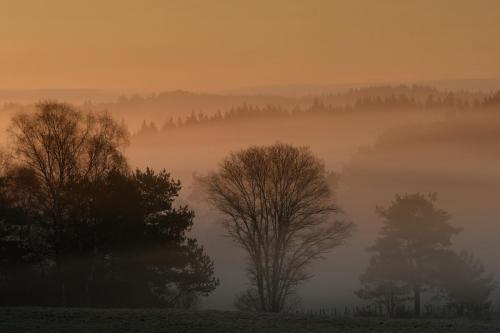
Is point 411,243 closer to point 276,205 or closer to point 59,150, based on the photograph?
point 276,205

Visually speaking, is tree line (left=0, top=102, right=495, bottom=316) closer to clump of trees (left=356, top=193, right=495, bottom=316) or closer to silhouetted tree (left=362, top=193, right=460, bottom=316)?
clump of trees (left=356, top=193, right=495, bottom=316)

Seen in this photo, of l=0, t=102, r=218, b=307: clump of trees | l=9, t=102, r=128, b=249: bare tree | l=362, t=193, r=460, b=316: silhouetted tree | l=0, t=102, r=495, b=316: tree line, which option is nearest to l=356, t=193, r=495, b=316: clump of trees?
l=362, t=193, r=460, b=316: silhouetted tree

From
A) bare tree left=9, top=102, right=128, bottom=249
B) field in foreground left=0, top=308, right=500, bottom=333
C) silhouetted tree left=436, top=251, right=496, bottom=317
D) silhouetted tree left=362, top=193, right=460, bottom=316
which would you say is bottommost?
field in foreground left=0, top=308, right=500, bottom=333

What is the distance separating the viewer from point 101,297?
180ft

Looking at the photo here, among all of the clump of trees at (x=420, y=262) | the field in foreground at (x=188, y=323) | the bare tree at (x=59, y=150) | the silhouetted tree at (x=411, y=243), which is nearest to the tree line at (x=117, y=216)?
the bare tree at (x=59, y=150)

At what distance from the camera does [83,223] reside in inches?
2192

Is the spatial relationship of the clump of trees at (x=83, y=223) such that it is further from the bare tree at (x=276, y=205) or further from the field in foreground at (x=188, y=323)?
the field in foreground at (x=188, y=323)

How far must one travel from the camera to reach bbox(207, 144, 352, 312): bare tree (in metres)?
59.8

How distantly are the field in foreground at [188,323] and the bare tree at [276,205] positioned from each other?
55.6ft

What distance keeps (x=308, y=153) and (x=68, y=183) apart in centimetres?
1580

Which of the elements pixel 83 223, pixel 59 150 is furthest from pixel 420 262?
pixel 59 150

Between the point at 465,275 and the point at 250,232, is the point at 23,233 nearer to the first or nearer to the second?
the point at 250,232

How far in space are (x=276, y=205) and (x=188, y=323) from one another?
73.9ft

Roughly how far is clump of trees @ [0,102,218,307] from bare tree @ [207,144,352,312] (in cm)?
331
